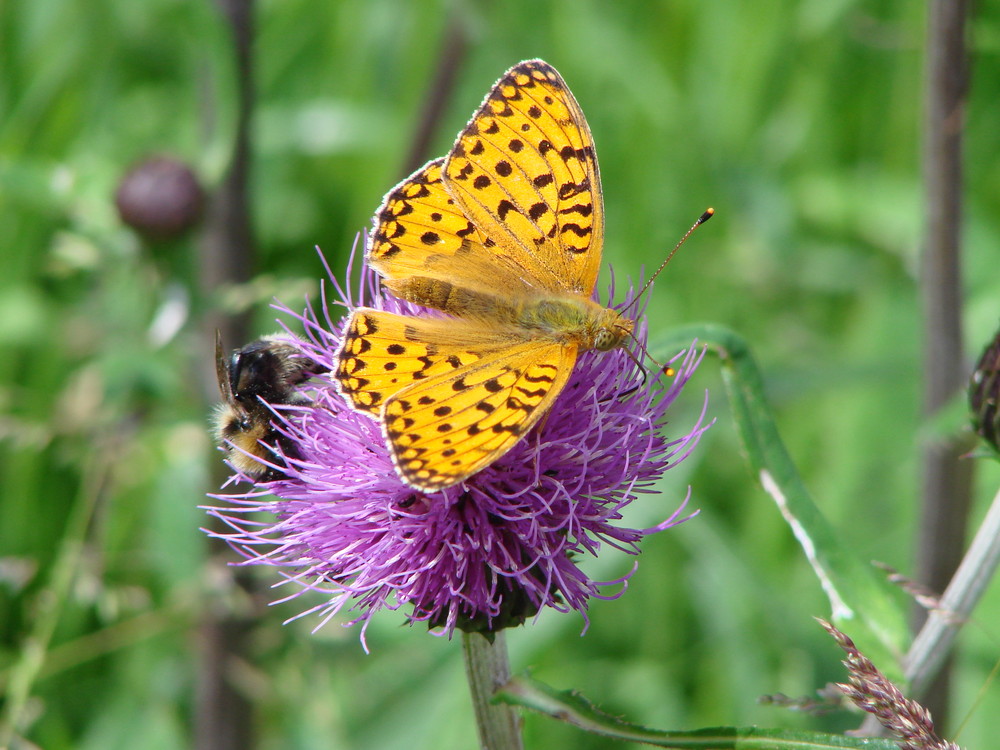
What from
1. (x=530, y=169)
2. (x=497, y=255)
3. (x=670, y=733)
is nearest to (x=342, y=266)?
(x=497, y=255)

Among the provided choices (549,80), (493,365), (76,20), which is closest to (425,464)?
(493,365)

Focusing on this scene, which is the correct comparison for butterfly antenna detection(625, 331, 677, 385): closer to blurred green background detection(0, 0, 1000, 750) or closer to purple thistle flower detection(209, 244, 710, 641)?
purple thistle flower detection(209, 244, 710, 641)

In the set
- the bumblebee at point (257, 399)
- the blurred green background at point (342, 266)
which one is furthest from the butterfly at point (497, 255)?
the blurred green background at point (342, 266)

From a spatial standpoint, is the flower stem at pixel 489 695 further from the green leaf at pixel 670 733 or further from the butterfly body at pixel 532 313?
the butterfly body at pixel 532 313

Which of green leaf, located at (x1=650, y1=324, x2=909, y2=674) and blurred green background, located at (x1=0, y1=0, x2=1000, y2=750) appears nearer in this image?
green leaf, located at (x1=650, y1=324, x2=909, y2=674)

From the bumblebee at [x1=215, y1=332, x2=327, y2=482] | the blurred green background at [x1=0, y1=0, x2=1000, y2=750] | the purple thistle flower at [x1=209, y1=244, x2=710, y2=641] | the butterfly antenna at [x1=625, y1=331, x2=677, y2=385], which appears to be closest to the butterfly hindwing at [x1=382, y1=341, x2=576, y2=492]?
the purple thistle flower at [x1=209, y1=244, x2=710, y2=641]
